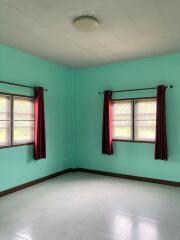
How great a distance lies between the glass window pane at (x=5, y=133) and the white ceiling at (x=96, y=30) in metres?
1.50

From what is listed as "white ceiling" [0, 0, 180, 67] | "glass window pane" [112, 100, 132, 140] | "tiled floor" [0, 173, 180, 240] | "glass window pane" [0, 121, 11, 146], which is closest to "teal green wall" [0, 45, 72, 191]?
"glass window pane" [0, 121, 11, 146]

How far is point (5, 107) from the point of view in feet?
12.8

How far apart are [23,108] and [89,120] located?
1781 millimetres

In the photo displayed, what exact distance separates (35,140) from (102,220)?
222 centimetres

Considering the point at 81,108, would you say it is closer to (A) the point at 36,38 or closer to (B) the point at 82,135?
(B) the point at 82,135

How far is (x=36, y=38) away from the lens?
11.4 ft

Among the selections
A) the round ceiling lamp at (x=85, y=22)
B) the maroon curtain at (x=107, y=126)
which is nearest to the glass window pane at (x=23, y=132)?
the maroon curtain at (x=107, y=126)

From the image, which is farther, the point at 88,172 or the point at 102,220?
the point at 88,172

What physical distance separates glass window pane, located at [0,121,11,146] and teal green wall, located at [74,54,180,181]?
201 cm

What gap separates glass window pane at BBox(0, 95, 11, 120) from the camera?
12.5 feet

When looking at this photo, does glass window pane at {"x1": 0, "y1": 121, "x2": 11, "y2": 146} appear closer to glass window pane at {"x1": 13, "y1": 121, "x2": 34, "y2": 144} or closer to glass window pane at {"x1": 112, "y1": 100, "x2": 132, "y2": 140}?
glass window pane at {"x1": 13, "y1": 121, "x2": 34, "y2": 144}

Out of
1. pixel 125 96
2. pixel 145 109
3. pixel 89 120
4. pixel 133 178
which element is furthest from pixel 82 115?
pixel 133 178

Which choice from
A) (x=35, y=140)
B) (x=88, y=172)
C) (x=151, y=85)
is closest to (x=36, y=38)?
(x=35, y=140)

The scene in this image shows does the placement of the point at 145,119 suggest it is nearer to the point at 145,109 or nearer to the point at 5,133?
the point at 145,109
